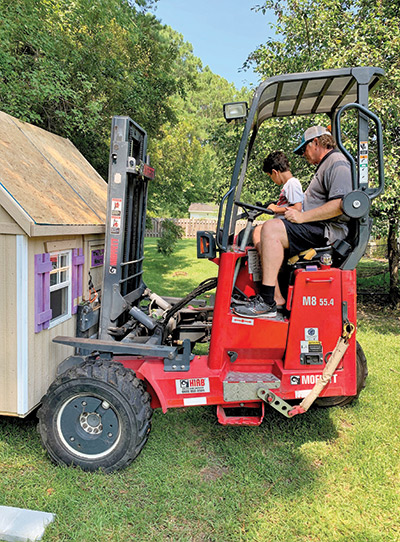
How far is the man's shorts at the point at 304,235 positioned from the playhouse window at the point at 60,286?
2259mm

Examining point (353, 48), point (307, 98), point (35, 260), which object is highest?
point (353, 48)

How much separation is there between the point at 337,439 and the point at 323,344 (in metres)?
1.34

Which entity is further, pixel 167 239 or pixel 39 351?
pixel 167 239

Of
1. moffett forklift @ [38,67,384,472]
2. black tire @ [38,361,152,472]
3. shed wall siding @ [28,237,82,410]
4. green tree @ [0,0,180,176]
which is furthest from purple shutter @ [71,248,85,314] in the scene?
green tree @ [0,0,180,176]

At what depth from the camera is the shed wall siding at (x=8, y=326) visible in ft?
11.2

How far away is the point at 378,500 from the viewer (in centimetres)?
327

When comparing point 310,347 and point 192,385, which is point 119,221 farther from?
point 310,347

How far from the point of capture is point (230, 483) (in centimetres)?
343

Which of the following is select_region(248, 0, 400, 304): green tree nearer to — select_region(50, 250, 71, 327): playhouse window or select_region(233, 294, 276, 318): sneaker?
select_region(233, 294, 276, 318): sneaker

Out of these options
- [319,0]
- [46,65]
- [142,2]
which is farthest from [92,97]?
[142,2]

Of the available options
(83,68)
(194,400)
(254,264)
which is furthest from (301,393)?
(83,68)

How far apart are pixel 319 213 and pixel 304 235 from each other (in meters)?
0.23

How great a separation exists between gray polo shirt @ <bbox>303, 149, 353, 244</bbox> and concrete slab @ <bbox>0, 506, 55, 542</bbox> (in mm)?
3143

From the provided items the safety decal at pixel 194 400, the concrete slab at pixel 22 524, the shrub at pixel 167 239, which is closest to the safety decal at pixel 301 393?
the safety decal at pixel 194 400
